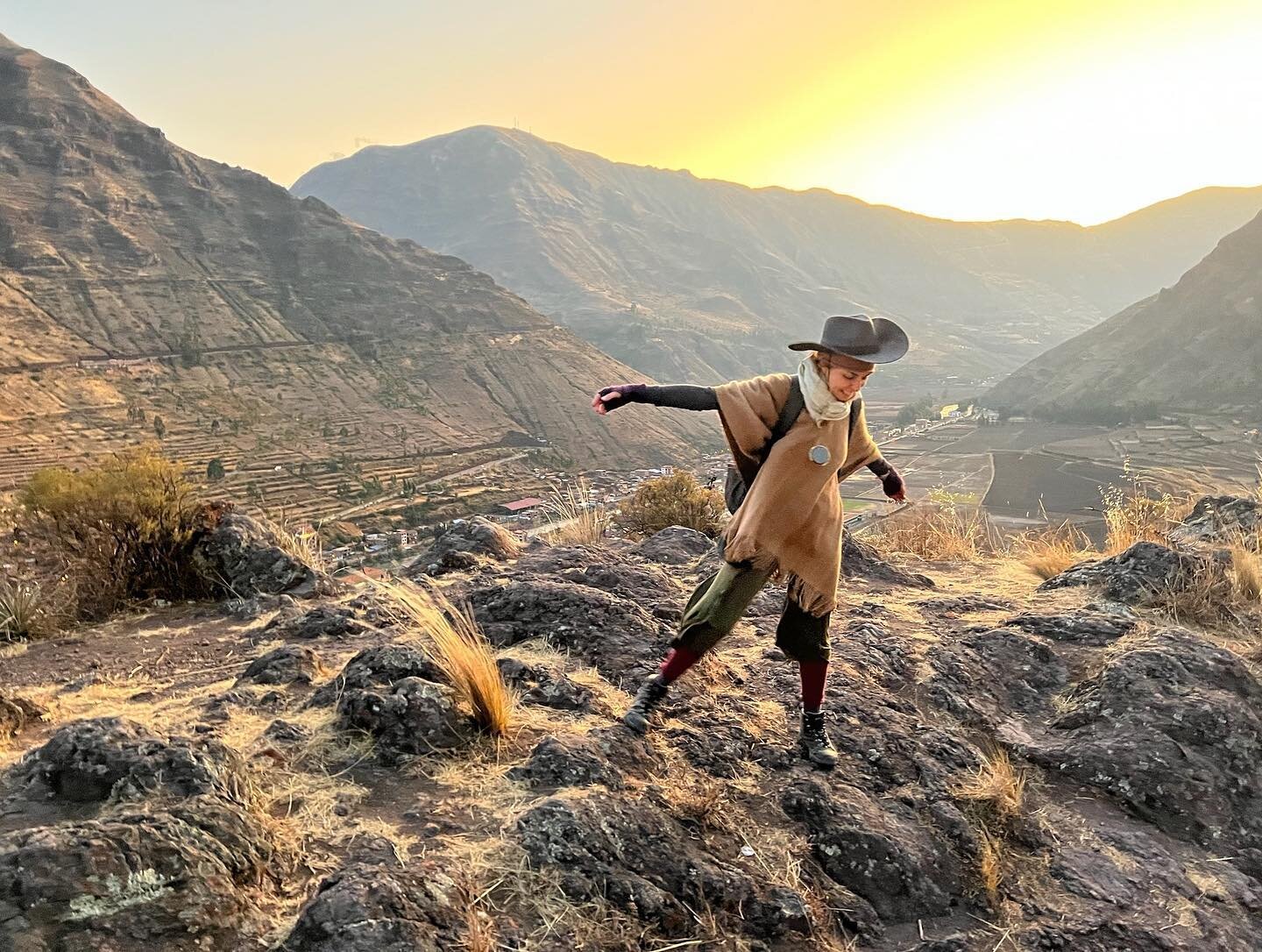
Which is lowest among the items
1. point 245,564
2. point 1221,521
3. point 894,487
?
point 245,564

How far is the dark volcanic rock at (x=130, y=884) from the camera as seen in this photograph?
5.00 ft

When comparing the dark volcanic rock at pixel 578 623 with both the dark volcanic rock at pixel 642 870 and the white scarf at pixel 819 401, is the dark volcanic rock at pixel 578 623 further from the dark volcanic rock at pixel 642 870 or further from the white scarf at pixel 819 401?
the white scarf at pixel 819 401

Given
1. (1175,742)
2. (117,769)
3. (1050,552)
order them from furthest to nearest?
(1050,552)
(1175,742)
(117,769)

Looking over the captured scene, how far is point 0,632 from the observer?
14.2ft

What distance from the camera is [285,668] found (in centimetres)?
335

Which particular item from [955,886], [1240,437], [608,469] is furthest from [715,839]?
[1240,437]

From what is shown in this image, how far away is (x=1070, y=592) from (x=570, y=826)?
473cm

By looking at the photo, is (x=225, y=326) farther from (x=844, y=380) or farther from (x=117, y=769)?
(x=844, y=380)

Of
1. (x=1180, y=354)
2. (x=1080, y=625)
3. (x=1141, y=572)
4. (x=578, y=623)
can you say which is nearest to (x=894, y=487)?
(x=578, y=623)

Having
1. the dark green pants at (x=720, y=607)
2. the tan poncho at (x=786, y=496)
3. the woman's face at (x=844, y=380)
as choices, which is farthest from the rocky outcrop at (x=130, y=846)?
the woman's face at (x=844, y=380)

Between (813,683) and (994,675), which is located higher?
(813,683)

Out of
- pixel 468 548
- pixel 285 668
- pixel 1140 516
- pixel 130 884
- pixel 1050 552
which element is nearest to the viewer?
pixel 130 884

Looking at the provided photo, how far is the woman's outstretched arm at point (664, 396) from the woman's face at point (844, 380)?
1.58 ft

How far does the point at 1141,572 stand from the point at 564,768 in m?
4.80
